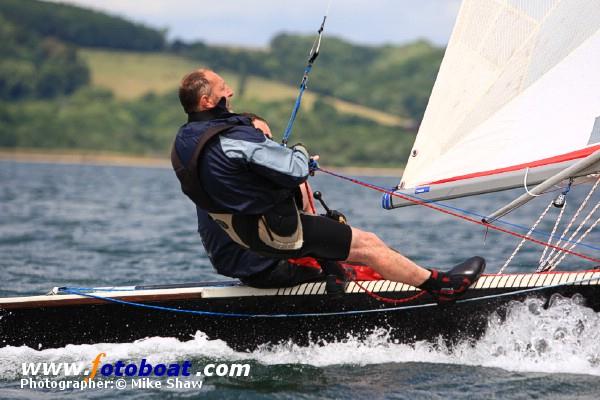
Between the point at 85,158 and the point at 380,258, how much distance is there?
74514mm

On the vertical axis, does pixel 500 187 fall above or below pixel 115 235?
above

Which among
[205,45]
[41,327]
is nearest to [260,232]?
[41,327]

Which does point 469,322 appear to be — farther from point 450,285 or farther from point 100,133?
point 100,133

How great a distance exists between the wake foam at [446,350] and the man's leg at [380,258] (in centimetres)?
46

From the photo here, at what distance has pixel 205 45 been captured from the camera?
12288 centimetres

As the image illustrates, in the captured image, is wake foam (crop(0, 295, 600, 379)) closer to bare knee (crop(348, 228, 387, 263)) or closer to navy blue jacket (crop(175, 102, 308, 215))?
bare knee (crop(348, 228, 387, 263))

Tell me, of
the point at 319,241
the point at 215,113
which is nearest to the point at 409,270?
the point at 319,241

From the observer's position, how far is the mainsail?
17.9 feet

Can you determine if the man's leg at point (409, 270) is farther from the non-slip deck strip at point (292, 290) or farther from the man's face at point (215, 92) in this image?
the man's face at point (215, 92)

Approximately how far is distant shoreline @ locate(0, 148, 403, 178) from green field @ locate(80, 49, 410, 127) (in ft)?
48.3

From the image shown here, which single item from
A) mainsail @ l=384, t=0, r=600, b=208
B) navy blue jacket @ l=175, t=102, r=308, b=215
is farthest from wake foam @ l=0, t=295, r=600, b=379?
navy blue jacket @ l=175, t=102, r=308, b=215

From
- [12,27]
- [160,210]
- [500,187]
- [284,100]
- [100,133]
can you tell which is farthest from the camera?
[12,27]

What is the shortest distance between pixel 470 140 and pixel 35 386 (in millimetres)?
2819

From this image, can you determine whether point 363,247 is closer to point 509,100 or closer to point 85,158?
point 509,100
